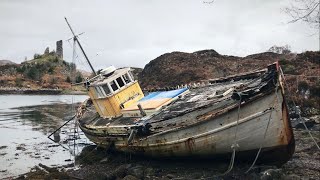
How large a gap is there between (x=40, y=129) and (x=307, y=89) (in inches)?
852

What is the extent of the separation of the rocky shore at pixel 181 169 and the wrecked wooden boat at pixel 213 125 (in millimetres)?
478

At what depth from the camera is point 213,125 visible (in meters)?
12.8

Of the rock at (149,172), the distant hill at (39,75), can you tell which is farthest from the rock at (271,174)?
the distant hill at (39,75)

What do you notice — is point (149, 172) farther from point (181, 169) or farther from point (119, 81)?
point (119, 81)

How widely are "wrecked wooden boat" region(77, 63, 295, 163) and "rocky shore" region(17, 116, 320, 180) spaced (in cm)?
48

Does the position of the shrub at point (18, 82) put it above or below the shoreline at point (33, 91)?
above

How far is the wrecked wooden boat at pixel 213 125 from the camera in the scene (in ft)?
39.7

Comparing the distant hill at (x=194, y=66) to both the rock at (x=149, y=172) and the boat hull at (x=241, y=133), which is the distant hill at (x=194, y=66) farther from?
the boat hull at (x=241, y=133)

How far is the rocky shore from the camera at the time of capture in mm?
12188

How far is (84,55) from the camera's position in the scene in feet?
76.4

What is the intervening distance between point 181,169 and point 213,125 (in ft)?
7.58

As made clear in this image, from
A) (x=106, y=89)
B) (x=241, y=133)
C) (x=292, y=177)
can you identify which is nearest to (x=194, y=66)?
(x=106, y=89)

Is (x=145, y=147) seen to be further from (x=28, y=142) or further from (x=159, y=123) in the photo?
(x=28, y=142)

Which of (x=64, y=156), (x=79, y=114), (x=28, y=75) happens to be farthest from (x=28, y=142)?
(x=28, y=75)
